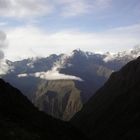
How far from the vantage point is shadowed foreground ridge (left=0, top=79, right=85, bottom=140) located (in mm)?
105906

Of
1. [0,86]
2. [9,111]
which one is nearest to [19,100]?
[0,86]

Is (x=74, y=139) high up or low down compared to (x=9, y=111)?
down

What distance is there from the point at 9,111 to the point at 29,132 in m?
30.3

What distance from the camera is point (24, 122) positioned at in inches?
5064

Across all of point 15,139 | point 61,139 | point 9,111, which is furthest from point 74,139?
point 15,139

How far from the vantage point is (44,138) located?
366 ft

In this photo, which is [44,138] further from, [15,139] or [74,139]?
[74,139]

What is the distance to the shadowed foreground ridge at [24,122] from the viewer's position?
105906 millimetres

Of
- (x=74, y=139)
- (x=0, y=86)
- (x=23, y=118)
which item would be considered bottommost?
(x=74, y=139)

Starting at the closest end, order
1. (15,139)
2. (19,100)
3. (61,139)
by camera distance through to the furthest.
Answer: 1. (15,139)
2. (61,139)
3. (19,100)

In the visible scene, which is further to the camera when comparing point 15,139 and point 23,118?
point 23,118

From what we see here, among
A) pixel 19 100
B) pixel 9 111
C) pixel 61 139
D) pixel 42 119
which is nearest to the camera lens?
pixel 61 139

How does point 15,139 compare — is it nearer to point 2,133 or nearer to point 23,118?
point 2,133

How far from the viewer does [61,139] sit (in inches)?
4961
